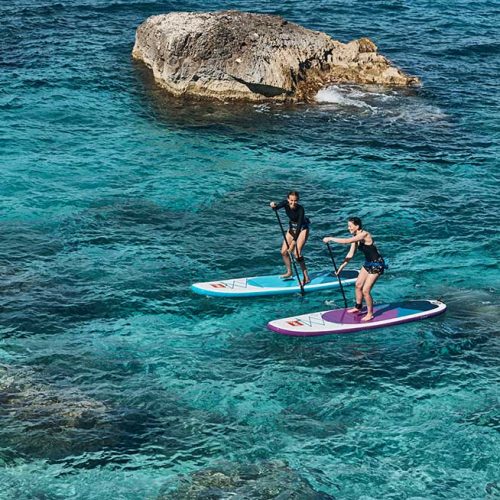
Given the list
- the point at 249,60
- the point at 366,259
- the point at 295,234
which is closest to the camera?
the point at 366,259

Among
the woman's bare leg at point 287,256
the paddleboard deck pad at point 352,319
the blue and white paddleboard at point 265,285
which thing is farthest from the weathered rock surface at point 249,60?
the paddleboard deck pad at point 352,319

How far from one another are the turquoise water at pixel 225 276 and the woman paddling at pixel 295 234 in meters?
1.11

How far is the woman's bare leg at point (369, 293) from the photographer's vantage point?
23609mm

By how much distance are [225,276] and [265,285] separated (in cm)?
165

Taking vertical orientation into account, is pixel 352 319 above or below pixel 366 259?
below

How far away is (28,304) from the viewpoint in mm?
25109

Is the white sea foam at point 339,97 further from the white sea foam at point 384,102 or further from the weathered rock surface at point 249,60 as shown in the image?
the weathered rock surface at point 249,60

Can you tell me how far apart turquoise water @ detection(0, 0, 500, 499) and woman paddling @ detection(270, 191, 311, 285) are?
1.11 metres

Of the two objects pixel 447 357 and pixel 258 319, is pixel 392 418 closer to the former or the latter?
pixel 447 357

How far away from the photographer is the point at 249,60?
40281 mm

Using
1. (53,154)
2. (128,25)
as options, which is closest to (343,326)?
(53,154)

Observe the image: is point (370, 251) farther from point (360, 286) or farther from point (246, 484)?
point (246, 484)

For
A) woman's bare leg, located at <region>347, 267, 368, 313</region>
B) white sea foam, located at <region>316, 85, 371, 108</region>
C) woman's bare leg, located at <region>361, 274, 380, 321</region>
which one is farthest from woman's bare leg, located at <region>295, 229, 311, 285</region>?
white sea foam, located at <region>316, 85, 371, 108</region>

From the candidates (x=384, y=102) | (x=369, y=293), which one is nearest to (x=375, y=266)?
(x=369, y=293)
